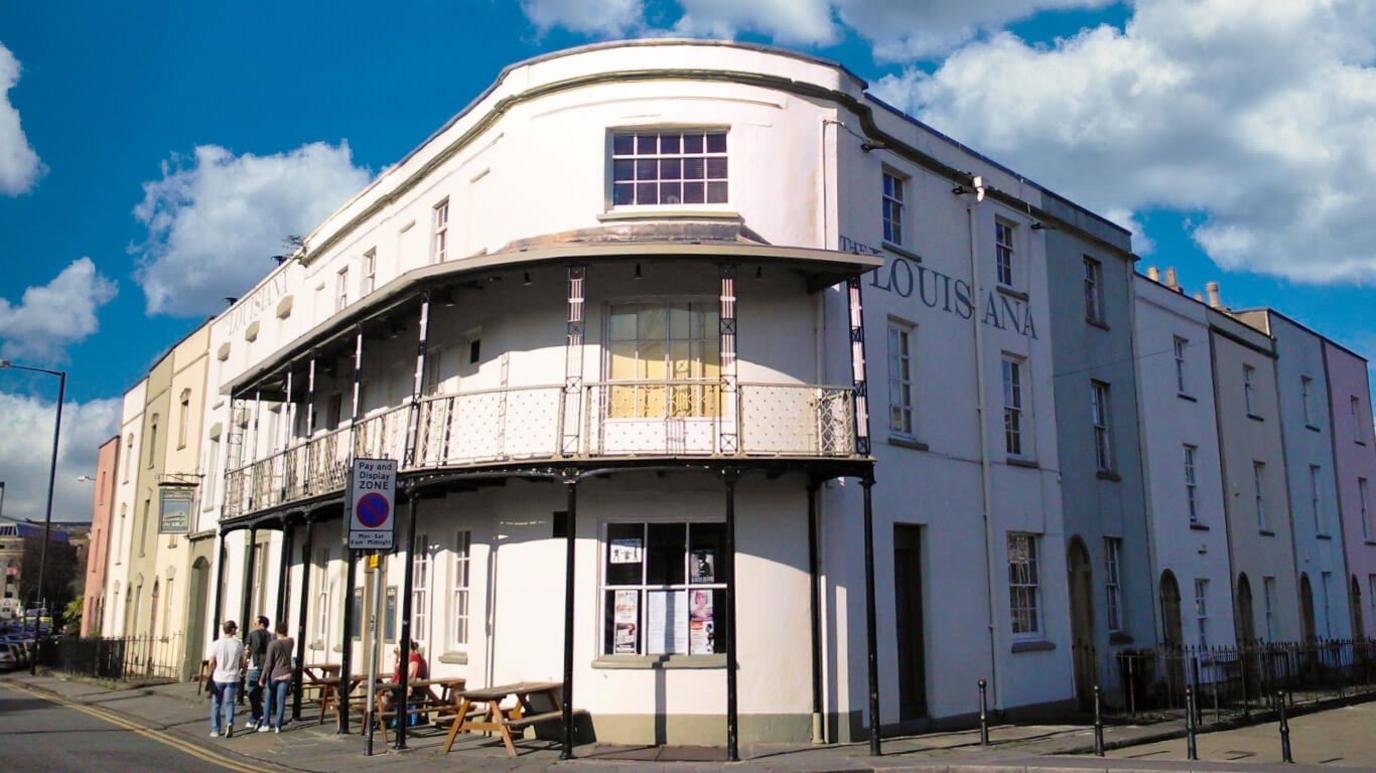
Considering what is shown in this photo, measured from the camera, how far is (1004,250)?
20047 mm

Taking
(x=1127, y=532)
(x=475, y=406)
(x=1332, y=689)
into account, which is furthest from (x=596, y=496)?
(x=1332, y=689)

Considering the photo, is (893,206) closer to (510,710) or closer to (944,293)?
(944,293)

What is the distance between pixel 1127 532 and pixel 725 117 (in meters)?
11.8

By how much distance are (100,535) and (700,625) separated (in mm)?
33459

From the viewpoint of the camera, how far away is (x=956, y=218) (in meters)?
18.8

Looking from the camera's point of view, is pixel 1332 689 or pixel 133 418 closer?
pixel 1332 689

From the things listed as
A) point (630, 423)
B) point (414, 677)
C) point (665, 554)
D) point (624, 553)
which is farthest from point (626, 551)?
point (414, 677)

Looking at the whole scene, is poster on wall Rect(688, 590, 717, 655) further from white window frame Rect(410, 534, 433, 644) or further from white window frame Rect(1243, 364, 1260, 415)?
white window frame Rect(1243, 364, 1260, 415)

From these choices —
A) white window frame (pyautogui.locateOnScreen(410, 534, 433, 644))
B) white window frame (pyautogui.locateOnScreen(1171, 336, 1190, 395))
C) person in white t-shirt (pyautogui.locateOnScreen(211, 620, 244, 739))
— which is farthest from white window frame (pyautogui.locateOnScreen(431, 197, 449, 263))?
white window frame (pyautogui.locateOnScreen(1171, 336, 1190, 395))

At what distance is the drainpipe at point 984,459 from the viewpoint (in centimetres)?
1731

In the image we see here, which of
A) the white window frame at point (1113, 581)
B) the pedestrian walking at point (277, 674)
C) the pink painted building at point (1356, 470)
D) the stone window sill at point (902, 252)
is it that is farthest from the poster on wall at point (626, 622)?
the pink painted building at point (1356, 470)

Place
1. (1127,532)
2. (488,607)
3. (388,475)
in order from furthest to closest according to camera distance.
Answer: (1127,532) → (488,607) → (388,475)

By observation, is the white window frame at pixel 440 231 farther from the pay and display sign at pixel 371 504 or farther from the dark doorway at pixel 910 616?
the dark doorway at pixel 910 616

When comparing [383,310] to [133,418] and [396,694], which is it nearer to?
[396,694]
